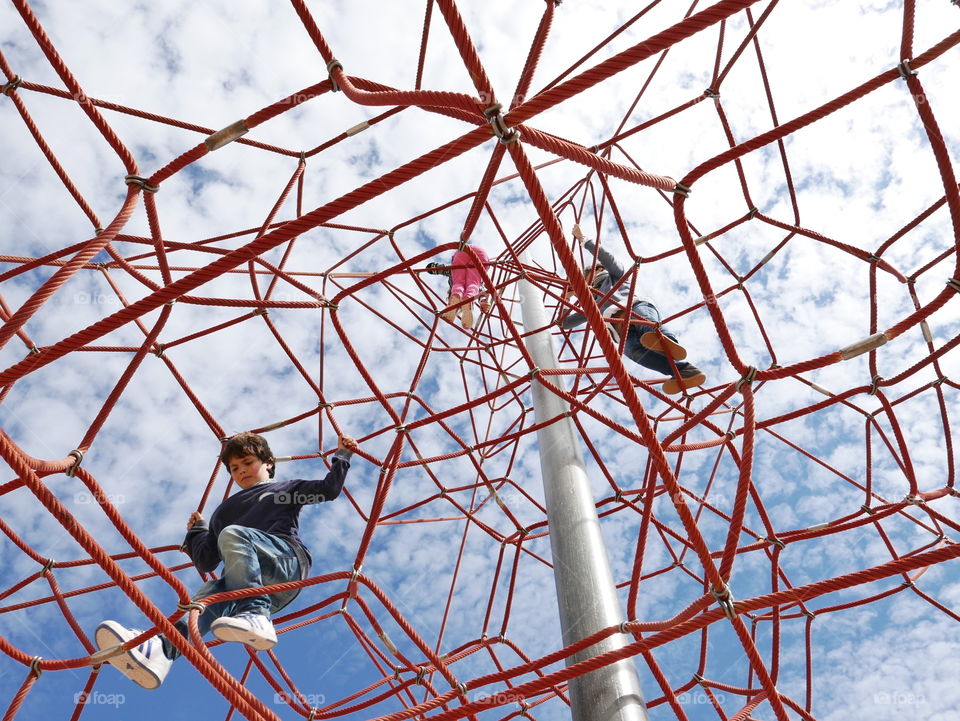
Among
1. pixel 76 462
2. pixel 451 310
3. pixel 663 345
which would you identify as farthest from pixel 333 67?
pixel 451 310

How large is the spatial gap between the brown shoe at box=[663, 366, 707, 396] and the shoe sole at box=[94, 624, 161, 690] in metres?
5.07

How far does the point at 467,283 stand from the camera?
944cm

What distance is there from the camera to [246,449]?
19.0 feet

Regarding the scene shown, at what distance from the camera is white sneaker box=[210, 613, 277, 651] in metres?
4.02

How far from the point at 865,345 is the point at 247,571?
370 centimetres

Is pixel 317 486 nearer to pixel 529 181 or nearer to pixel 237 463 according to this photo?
pixel 237 463

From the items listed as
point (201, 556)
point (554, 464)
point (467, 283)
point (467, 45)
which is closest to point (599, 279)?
point (467, 283)

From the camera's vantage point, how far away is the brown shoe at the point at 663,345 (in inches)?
283

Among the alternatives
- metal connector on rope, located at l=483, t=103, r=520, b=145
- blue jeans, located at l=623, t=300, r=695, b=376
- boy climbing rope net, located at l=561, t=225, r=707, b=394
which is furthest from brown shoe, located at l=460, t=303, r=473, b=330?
metal connector on rope, located at l=483, t=103, r=520, b=145

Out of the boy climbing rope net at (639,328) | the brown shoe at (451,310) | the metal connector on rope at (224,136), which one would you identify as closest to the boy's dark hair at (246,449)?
the metal connector on rope at (224,136)

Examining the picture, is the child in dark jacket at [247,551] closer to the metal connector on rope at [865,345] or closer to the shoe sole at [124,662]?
the shoe sole at [124,662]

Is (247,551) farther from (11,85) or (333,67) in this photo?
(11,85)

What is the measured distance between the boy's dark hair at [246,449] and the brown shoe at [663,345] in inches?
Answer: 144

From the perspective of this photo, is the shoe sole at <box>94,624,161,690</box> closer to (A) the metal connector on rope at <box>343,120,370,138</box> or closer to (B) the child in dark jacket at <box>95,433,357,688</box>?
(B) the child in dark jacket at <box>95,433,357,688</box>
